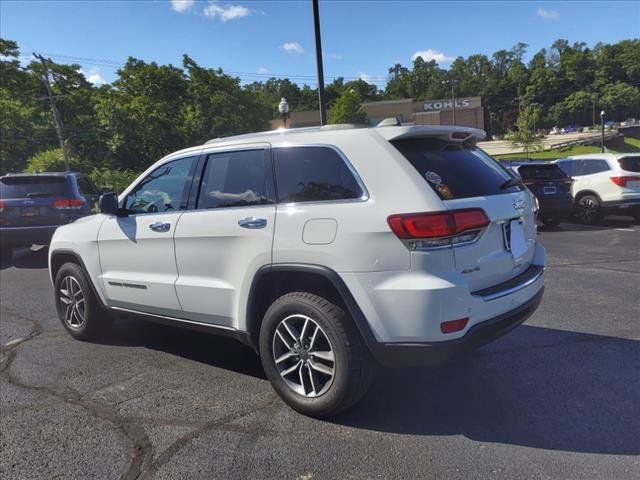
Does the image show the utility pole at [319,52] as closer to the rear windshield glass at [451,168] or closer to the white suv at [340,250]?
the white suv at [340,250]

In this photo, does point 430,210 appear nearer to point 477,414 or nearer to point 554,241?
point 477,414

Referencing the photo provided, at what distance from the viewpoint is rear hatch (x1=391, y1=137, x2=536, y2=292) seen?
2.95 meters

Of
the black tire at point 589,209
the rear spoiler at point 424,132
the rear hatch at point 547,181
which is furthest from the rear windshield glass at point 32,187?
the black tire at point 589,209

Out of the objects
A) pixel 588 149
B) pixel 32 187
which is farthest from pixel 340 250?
pixel 588 149

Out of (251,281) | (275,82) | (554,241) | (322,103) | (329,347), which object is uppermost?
(275,82)

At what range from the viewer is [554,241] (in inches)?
395

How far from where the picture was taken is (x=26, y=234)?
919 cm

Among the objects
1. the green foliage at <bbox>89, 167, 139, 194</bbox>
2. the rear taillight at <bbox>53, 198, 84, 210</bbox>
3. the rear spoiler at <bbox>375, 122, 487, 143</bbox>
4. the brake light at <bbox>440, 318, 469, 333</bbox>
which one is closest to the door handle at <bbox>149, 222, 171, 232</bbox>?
the rear spoiler at <bbox>375, 122, 487, 143</bbox>

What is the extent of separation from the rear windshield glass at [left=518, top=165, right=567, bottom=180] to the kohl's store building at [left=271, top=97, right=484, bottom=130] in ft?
204

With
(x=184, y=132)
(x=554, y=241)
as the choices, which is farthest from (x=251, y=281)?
(x=184, y=132)

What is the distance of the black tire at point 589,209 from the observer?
39.7 ft

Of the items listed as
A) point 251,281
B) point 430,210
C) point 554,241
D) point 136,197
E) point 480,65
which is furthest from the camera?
point 480,65

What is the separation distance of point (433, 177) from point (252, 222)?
1.20 metres

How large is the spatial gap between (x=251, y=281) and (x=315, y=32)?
36.1 ft
